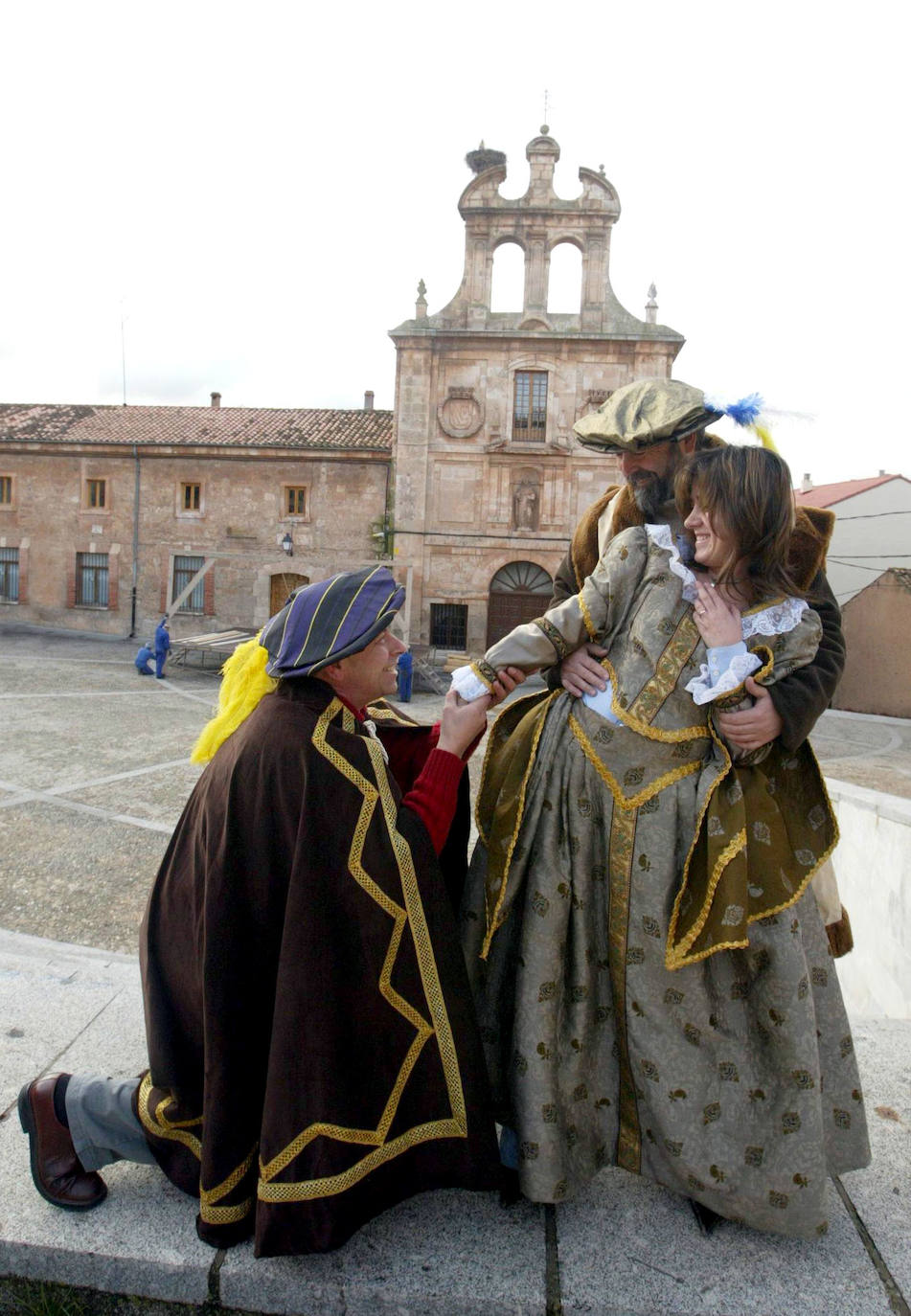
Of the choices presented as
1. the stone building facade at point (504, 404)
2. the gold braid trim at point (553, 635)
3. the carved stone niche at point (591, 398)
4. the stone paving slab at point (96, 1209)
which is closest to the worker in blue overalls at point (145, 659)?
the stone building facade at point (504, 404)

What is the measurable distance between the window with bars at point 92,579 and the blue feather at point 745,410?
26478mm

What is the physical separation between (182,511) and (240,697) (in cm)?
2505

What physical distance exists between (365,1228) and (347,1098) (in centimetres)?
43

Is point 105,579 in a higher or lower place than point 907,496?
lower

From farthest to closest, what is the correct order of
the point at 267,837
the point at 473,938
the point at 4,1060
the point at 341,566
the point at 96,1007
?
1. the point at 341,566
2. the point at 96,1007
3. the point at 4,1060
4. the point at 473,938
5. the point at 267,837

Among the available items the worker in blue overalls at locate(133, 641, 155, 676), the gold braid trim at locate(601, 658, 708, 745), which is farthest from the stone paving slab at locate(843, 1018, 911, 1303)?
the worker in blue overalls at locate(133, 641, 155, 676)

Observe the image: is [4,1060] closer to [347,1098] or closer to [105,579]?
[347,1098]

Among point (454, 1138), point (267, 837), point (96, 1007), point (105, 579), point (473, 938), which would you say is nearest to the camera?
point (267, 837)

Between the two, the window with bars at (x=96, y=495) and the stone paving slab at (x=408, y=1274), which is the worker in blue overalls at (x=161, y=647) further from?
the stone paving slab at (x=408, y=1274)

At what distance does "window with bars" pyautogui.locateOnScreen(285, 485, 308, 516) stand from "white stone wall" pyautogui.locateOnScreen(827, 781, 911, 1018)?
827 inches

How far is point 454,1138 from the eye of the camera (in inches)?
76.1

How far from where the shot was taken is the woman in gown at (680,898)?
1.88 meters

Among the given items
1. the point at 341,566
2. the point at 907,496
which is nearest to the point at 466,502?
the point at 341,566

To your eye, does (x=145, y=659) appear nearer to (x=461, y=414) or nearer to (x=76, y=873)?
(x=461, y=414)
